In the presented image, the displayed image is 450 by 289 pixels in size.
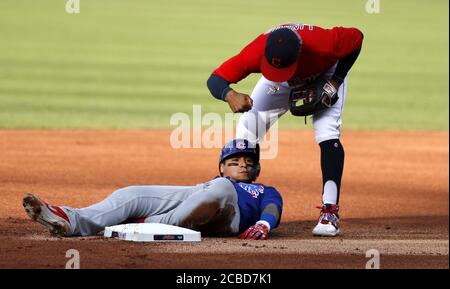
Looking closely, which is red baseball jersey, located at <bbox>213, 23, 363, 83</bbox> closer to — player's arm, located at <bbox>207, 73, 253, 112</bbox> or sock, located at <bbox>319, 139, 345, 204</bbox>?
player's arm, located at <bbox>207, 73, 253, 112</bbox>

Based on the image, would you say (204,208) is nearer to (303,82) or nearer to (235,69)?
(235,69)

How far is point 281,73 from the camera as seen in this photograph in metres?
6.40

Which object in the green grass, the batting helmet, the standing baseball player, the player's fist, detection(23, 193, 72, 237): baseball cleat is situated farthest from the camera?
the green grass

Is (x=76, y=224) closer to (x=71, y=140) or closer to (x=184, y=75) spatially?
(x=71, y=140)

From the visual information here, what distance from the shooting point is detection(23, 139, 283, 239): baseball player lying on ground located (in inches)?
233

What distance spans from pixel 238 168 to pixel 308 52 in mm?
879

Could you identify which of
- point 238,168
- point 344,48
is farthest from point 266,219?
point 344,48

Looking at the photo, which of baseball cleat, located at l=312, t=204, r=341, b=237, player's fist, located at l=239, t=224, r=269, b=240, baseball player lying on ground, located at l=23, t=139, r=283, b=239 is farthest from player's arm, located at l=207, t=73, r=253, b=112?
baseball cleat, located at l=312, t=204, r=341, b=237

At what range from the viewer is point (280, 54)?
20.5ft

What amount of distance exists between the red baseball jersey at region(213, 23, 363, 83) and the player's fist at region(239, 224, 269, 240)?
97 cm

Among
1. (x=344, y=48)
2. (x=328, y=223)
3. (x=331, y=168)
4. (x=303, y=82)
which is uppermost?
(x=344, y=48)

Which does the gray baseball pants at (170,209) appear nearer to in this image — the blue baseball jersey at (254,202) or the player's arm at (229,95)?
the blue baseball jersey at (254,202)

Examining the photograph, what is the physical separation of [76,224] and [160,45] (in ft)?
66.0

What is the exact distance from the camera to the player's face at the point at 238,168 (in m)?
6.50
